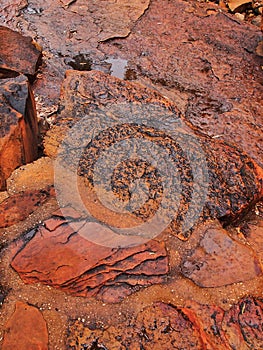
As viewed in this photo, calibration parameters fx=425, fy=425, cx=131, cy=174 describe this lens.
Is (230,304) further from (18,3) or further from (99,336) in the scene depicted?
(18,3)

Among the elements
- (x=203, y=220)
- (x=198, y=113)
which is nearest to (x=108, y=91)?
(x=198, y=113)

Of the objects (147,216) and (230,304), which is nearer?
(230,304)

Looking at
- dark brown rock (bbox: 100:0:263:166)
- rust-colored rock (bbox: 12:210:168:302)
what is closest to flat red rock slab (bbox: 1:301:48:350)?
rust-colored rock (bbox: 12:210:168:302)

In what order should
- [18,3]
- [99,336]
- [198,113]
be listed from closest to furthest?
[99,336], [198,113], [18,3]

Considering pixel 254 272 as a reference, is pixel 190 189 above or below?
above

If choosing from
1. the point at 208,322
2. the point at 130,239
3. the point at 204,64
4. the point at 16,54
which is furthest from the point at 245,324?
the point at 16,54

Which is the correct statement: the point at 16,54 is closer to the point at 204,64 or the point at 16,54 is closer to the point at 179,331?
the point at 204,64

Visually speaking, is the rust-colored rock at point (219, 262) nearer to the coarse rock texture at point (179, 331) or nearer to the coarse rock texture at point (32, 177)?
the coarse rock texture at point (179, 331)
